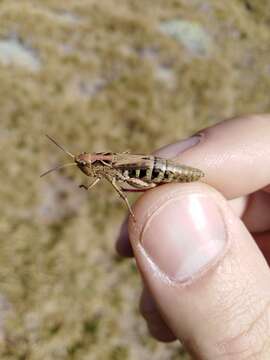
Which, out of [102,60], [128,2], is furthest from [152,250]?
[128,2]

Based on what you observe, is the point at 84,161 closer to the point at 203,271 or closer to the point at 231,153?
the point at 203,271

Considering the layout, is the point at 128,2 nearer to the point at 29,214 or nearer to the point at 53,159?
the point at 53,159

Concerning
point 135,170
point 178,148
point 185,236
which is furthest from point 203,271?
point 178,148

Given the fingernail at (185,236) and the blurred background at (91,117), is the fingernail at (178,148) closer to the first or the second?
the fingernail at (185,236)

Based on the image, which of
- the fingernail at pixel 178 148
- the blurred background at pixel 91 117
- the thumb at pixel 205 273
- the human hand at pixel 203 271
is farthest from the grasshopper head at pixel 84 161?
the blurred background at pixel 91 117

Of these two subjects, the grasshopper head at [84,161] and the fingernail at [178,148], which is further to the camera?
the fingernail at [178,148]

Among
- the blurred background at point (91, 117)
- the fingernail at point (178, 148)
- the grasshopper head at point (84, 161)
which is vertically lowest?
the blurred background at point (91, 117)

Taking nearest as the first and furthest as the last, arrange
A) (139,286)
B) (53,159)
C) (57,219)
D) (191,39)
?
1. (139,286)
2. (57,219)
3. (53,159)
4. (191,39)
